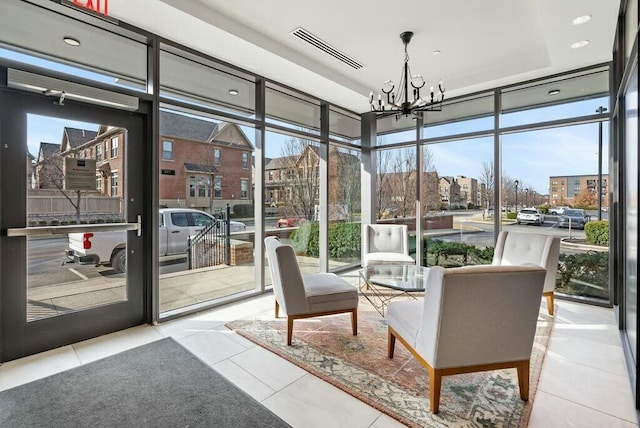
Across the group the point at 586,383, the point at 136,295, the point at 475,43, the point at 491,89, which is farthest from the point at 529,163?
the point at 136,295

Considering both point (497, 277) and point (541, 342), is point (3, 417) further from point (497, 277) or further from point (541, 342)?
point (541, 342)

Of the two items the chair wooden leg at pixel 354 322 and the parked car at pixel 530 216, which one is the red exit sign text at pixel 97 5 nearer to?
the chair wooden leg at pixel 354 322

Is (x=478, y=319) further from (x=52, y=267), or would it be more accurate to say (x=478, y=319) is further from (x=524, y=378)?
(x=52, y=267)

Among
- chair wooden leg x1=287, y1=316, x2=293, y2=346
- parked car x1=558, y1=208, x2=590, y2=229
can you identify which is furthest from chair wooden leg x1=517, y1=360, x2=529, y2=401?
parked car x1=558, y1=208, x2=590, y2=229

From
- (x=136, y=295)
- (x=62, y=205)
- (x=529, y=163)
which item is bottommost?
(x=136, y=295)

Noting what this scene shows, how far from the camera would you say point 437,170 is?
5.49 meters

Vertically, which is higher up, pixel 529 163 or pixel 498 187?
pixel 529 163

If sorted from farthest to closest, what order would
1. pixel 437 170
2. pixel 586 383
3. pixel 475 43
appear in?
1. pixel 437 170
2. pixel 475 43
3. pixel 586 383

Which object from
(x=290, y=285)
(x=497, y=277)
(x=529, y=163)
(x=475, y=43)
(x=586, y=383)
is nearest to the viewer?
(x=497, y=277)

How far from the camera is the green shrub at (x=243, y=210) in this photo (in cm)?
430

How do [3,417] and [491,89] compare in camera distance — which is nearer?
[3,417]

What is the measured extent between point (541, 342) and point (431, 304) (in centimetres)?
185

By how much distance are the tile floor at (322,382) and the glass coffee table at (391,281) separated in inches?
45.1

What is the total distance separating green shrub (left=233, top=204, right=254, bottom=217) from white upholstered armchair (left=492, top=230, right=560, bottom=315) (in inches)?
126
